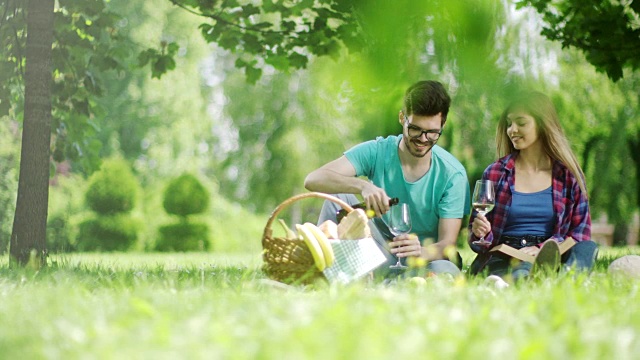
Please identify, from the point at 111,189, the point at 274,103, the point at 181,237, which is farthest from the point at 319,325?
the point at 274,103

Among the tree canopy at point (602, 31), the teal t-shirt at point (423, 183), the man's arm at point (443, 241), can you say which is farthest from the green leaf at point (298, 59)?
the man's arm at point (443, 241)

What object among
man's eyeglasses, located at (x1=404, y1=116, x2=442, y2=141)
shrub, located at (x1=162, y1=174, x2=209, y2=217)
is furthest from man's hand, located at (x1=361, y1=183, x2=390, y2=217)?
shrub, located at (x1=162, y1=174, x2=209, y2=217)

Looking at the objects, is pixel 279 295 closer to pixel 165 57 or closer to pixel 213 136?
pixel 165 57

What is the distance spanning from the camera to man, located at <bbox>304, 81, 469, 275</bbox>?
4.46 meters

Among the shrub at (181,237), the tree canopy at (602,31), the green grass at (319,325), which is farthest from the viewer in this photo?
the shrub at (181,237)

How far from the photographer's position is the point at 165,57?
22.4ft

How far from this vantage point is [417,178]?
4.81m

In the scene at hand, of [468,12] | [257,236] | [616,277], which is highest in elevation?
[468,12]

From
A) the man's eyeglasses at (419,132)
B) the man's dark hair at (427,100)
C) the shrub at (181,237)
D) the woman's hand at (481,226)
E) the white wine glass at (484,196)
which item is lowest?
the shrub at (181,237)

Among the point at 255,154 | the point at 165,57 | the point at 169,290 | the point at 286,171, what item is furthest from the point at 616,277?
the point at 255,154

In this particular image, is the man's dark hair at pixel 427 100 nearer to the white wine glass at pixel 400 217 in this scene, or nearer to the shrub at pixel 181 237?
the white wine glass at pixel 400 217

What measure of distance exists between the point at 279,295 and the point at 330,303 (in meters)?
0.65

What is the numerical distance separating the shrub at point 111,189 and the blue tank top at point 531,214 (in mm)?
10925

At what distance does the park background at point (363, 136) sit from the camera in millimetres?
2156
